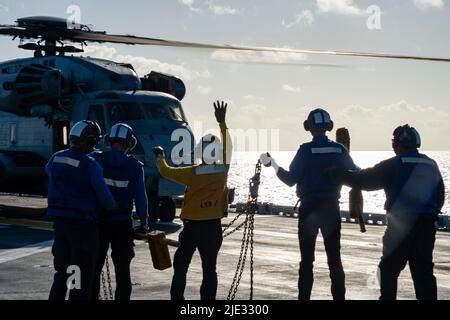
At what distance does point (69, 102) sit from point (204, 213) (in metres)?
13.0

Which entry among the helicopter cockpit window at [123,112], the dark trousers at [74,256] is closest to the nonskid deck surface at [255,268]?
the dark trousers at [74,256]

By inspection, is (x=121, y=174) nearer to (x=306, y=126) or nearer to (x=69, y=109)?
(x=306, y=126)

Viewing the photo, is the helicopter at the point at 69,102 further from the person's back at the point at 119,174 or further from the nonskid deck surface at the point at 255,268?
the person's back at the point at 119,174

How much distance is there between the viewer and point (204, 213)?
8.27 meters

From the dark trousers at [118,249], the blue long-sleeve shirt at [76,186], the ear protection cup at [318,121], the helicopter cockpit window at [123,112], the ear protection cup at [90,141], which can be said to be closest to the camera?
the blue long-sleeve shirt at [76,186]

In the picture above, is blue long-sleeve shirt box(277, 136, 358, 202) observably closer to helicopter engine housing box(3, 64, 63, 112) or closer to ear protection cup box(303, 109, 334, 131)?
ear protection cup box(303, 109, 334, 131)

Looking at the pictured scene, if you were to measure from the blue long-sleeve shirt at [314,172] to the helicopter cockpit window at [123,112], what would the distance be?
38.4ft

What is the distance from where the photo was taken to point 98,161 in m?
8.17

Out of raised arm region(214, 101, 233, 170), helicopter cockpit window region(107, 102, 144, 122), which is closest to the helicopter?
helicopter cockpit window region(107, 102, 144, 122)

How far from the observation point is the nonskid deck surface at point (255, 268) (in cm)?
1023

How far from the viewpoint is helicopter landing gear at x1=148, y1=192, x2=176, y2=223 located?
19344mm

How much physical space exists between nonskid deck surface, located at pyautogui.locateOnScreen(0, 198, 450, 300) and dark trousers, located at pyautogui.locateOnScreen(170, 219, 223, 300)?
1512 mm
